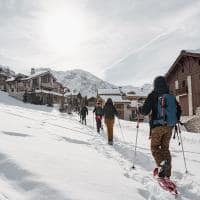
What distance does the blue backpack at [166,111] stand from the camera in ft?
19.3

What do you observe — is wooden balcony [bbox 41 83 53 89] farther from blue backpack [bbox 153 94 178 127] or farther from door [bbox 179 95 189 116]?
blue backpack [bbox 153 94 178 127]

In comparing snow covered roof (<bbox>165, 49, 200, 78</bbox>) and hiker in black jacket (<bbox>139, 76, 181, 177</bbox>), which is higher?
snow covered roof (<bbox>165, 49, 200, 78</bbox>)

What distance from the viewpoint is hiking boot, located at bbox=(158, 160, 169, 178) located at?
18.4ft

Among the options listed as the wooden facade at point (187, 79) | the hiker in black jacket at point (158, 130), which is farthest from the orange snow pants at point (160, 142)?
the wooden facade at point (187, 79)

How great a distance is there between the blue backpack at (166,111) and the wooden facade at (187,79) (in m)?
26.2

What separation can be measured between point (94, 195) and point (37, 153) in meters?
2.31

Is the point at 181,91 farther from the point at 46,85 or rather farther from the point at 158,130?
the point at 46,85

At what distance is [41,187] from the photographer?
12.2 ft

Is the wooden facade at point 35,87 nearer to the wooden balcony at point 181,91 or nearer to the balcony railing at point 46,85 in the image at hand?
the balcony railing at point 46,85

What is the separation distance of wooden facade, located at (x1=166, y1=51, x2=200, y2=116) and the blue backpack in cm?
2617

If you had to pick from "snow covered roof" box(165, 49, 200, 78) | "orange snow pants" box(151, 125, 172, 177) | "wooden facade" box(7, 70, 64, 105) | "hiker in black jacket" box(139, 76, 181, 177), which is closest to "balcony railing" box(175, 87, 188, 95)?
"snow covered roof" box(165, 49, 200, 78)

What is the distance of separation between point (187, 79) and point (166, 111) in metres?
29.8

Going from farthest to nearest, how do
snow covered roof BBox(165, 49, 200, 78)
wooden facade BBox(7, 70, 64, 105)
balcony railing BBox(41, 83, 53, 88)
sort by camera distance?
balcony railing BBox(41, 83, 53, 88)
wooden facade BBox(7, 70, 64, 105)
snow covered roof BBox(165, 49, 200, 78)

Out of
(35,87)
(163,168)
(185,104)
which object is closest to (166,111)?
(163,168)
